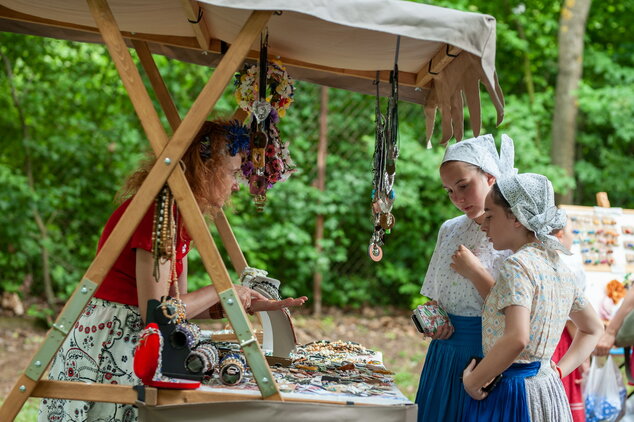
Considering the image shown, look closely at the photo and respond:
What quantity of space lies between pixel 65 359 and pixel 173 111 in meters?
1.05

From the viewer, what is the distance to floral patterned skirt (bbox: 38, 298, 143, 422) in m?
2.20

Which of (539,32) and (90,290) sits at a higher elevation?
(539,32)

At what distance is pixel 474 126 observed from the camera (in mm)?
2512

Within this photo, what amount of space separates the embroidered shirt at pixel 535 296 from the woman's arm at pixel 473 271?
0.15 m

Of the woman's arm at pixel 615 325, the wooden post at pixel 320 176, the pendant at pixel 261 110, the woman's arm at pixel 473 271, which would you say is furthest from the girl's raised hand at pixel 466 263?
the wooden post at pixel 320 176

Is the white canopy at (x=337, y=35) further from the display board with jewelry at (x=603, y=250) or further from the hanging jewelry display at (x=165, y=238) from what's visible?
the display board with jewelry at (x=603, y=250)

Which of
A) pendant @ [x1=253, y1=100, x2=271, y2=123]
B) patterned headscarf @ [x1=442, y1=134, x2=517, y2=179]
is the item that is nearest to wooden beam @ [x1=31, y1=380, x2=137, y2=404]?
pendant @ [x1=253, y1=100, x2=271, y2=123]

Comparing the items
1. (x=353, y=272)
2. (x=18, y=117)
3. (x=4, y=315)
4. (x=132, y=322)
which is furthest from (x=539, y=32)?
(x=132, y=322)

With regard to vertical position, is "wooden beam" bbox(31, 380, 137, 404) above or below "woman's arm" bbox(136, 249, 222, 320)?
below

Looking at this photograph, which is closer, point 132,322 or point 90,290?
point 90,290

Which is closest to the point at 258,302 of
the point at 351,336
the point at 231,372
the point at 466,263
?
the point at 231,372

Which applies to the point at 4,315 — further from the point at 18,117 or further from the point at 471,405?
the point at 471,405

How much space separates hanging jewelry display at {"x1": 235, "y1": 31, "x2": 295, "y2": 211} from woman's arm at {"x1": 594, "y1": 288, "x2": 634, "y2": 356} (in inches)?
85.2

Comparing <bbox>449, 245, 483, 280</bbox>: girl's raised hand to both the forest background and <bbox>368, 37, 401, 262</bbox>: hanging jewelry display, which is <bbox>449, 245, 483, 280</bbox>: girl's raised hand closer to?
<bbox>368, 37, 401, 262</bbox>: hanging jewelry display
